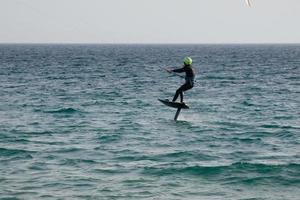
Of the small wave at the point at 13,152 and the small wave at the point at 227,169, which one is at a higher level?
the small wave at the point at 227,169

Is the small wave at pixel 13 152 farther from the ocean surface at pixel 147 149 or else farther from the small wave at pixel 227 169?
the small wave at pixel 227 169

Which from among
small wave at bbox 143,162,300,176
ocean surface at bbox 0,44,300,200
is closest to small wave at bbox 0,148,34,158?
ocean surface at bbox 0,44,300,200

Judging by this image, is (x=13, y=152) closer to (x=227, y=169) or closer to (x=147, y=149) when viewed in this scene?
(x=147, y=149)

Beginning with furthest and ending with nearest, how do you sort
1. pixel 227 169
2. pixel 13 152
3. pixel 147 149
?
pixel 147 149, pixel 13 152, pixel 227 169

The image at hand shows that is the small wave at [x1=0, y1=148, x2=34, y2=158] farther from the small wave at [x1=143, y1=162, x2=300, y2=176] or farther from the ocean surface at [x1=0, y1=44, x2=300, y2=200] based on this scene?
the small wave at [x1=143, y1=162, x2=300, y2=176]

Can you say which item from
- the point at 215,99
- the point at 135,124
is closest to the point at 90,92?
the point at 215,99

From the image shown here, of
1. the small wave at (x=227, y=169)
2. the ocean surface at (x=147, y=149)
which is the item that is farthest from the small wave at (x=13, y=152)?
the small wave at (x=227, y=169)

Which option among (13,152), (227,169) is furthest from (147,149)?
(13,152)

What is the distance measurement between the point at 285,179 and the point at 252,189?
5.15 feet

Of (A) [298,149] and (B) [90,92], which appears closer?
(A) [298,149]

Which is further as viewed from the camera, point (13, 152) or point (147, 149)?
point (147, 149)

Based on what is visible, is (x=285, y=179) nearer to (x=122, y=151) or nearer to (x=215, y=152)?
(x=215, y=152)

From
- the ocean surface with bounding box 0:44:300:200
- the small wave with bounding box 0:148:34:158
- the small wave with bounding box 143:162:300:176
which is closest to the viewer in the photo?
the ocean surface with bounding box 0:44:300:200

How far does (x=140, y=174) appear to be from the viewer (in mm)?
16516
